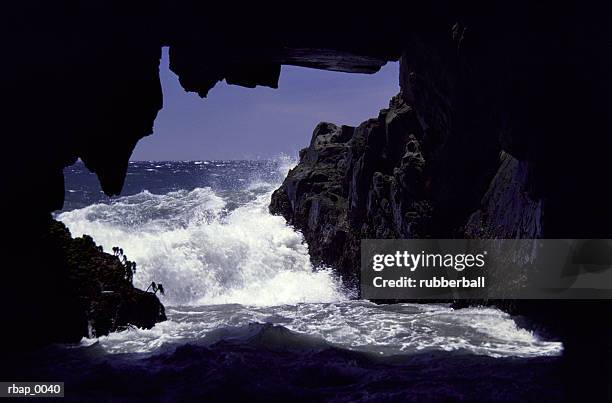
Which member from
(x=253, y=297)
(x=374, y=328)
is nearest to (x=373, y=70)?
(x=374, y=328)

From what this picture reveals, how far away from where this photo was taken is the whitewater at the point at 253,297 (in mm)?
11519

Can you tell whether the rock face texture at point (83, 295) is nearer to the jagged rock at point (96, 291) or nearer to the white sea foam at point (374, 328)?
the jagged rock at point (96, 291)

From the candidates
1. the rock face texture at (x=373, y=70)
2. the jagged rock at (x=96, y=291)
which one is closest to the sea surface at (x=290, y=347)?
the jagged rock at (x=96, y=291)

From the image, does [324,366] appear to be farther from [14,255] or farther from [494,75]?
[494,75]

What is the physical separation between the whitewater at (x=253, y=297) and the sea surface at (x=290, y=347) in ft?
0.17

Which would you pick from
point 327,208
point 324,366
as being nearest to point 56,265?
point 324,366

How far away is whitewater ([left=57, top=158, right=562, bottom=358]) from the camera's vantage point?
37.8 feet

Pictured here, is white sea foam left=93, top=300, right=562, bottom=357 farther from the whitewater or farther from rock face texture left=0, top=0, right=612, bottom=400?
rock face texture left=0, top=0, right=612, bottom=400

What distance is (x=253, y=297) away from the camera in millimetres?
19703

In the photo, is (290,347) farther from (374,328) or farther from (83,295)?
(83,295)

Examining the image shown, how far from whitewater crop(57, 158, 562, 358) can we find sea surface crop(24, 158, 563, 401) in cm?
5

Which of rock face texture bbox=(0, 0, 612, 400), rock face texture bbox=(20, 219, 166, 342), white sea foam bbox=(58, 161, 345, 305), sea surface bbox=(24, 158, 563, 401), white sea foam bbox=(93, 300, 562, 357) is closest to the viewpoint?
sea surface bbox=(24, 158, 563, 401)

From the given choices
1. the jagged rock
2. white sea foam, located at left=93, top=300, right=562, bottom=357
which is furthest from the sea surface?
the jagged rock

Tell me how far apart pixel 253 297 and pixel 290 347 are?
29.1ft
